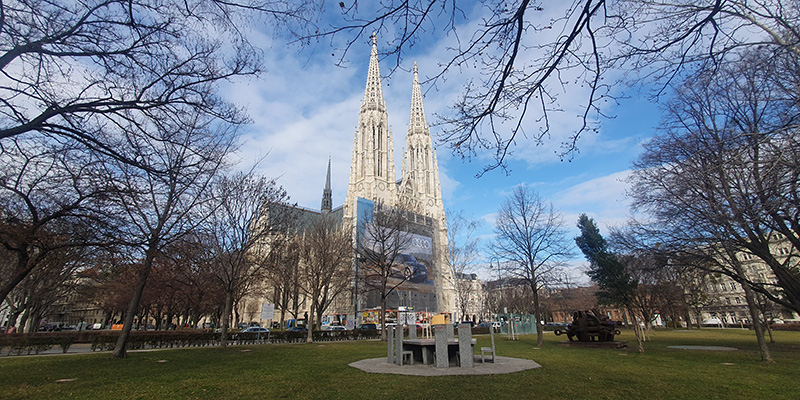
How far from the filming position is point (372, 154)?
69.1m

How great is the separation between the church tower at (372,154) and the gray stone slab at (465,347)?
5420cm

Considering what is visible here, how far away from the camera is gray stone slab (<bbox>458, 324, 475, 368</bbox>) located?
938 centimetres

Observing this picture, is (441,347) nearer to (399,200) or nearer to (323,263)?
(323,263)

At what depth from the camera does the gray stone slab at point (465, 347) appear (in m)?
9.38

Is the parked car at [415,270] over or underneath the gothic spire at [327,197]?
underneath

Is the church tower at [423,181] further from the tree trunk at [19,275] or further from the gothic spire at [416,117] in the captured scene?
the tree trunk at [19,275]

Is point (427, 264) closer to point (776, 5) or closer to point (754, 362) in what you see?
point (754, 362)

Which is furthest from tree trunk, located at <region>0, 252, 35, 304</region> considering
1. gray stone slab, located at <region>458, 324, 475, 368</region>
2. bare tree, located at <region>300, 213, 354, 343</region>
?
bare tree, located at <region>300, 213, 354, 343</region>

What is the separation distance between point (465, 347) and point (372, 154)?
61524 millimetres

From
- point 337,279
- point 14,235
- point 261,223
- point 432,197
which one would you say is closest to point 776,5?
point 14,235

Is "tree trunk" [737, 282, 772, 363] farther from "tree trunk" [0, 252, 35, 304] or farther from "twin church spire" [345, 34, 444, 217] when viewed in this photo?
"twin church spire" [345, 34, 444, 217]

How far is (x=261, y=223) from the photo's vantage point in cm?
1988

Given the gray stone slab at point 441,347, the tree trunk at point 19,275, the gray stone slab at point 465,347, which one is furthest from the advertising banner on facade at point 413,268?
the tree trunk at point 19,275

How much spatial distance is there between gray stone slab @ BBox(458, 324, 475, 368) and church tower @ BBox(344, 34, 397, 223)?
54.2m
